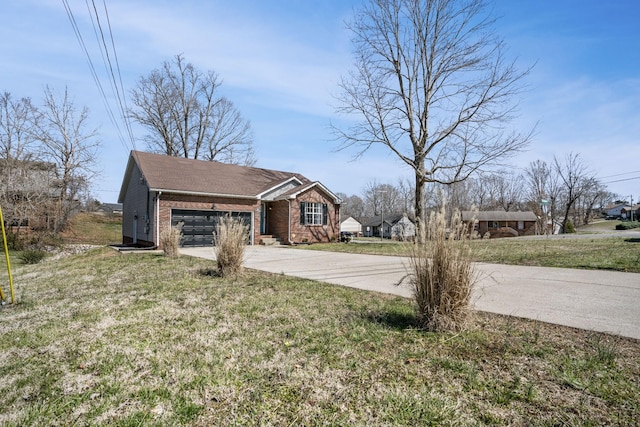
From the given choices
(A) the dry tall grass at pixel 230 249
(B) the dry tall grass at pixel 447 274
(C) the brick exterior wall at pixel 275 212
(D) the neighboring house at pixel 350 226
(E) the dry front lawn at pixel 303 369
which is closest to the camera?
(E) the dry front lawn at pixel 303 369

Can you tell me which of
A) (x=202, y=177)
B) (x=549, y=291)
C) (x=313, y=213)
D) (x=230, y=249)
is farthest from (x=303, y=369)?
(x=313, y=213)

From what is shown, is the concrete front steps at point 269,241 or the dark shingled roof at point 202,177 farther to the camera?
the concrete front steps at point 269,241

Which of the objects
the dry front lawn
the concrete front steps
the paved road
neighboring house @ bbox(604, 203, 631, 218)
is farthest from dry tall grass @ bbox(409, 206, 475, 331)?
neighboring house @ bbox(604, 203, 631, 218)

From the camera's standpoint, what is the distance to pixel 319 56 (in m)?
12.3

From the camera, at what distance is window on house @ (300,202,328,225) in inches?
754

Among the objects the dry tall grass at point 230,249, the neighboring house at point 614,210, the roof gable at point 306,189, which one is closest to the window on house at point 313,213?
the roof gable at point 306,189

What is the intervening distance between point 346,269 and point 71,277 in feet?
21.5

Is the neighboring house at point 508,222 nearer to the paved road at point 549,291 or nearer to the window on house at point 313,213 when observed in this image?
the window on house at point 313,213

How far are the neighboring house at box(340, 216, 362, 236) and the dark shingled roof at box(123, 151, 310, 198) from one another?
1434 inches

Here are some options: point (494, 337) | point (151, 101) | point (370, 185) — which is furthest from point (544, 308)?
point (370, 185)

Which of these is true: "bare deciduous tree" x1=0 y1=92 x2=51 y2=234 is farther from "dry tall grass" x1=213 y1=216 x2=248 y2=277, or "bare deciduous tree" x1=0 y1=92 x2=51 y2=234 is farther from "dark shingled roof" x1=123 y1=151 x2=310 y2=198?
"dry tall grass" x1=213 y1=216 x2=248 y2=277

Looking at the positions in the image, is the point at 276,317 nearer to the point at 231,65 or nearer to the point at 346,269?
the point at 346,269

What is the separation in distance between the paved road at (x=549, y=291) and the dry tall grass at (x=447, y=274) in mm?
368

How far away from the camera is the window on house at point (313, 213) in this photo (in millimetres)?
19141
